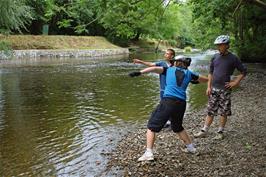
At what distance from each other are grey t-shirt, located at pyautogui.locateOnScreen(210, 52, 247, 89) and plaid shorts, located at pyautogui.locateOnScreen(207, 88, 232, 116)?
0.43ft

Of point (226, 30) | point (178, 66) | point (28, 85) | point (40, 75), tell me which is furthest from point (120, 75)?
point (178, 66)

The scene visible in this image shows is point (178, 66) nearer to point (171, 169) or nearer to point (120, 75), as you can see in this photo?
point (171, 169)

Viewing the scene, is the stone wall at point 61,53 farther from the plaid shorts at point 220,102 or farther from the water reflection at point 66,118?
the plaid shorts at point 220,102

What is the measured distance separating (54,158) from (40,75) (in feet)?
57.4

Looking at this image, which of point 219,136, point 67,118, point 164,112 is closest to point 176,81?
point 164,112

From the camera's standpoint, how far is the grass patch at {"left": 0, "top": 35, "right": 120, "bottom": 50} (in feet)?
136

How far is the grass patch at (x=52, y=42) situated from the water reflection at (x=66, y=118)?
18.5 m

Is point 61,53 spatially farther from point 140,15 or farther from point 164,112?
point 164,112

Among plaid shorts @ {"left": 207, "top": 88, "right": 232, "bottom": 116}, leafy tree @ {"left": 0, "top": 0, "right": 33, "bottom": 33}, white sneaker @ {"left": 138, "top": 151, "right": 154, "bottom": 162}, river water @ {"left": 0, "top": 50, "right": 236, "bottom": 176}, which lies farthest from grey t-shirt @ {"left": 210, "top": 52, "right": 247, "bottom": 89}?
leafy tree @ {"left": 0, "top": 0, "right": 33, "bottom": 33}

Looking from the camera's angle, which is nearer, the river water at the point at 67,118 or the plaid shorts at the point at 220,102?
the river water at the point at 67,118

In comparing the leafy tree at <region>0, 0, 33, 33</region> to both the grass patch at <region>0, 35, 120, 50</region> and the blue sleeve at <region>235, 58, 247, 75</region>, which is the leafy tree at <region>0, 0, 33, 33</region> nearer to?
the blue sleeve at <region>235, 58, 247, 75</region>

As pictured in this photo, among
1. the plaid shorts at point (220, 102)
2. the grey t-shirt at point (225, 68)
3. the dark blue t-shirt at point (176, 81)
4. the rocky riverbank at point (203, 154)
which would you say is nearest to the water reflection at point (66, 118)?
the rocky riverbank at point (203, 154)

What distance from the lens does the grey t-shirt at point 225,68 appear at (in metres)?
8.41

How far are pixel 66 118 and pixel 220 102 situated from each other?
577 centimetres
